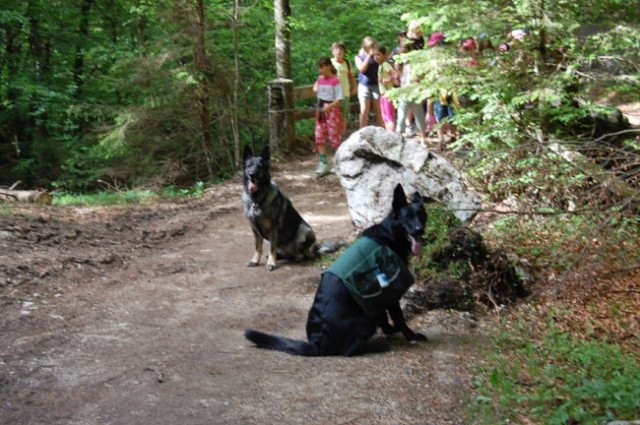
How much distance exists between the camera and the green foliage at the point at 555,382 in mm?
3938

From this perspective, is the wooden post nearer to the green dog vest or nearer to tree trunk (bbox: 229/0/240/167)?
tree trunk (bbox: 229/0/240/167)

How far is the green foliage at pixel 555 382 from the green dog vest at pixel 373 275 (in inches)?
38.7

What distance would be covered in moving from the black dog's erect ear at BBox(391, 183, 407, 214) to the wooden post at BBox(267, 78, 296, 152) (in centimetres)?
964

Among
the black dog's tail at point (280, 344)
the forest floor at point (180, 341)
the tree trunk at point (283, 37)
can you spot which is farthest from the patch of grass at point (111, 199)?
the black dog's tail at point (280, 344)

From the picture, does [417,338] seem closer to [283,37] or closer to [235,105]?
[235,105]

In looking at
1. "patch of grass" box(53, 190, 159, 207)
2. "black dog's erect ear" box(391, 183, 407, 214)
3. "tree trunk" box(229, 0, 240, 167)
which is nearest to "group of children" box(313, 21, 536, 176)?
"tree trunk" box(229, 0, 240, 167)

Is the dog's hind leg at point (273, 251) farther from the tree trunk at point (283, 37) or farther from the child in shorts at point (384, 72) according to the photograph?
the tree trunk at point (283, 37)

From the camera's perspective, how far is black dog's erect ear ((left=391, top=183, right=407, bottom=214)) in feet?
17.7

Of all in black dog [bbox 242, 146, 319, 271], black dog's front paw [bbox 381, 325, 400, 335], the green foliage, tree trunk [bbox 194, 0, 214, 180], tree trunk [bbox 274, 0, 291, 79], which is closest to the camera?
the green foliage

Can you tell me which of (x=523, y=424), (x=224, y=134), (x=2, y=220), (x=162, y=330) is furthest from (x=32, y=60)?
(x=523, y=424)

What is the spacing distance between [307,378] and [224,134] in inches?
428

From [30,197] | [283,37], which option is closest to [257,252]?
Answer: [30,197]

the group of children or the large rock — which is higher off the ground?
the group of children

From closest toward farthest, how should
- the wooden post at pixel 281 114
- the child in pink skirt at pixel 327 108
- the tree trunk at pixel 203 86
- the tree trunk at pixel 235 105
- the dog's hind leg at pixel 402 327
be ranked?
the dog's hind leg at pixel 402 327 < the child in pink skirt at pixel 327 108 < the tree trunk at pixel 203 86 < the tree trunk at pixel 235 105 < the wooden post at pixel 281 114
